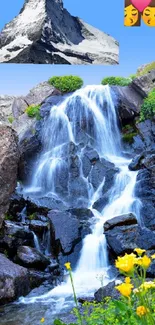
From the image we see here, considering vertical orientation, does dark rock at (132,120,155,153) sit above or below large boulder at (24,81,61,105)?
below

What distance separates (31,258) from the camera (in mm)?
7211

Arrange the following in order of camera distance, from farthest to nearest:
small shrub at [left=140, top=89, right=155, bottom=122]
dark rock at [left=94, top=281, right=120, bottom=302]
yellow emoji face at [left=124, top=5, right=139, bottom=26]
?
small shrub at [left=140, top=89, right=155, bottom=122] < yellow emoji face at [left=124, top=5, right=139, bottom=26] < dark rock at [left=94, top=281, right=120, bottom=302]

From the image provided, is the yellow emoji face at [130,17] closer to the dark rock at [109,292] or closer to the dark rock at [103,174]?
the dark rock at [103,174]

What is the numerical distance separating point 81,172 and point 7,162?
147 inches

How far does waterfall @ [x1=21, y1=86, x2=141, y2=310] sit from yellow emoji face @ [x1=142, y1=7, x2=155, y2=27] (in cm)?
218

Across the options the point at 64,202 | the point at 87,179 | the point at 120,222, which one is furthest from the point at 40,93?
the point at 120,222

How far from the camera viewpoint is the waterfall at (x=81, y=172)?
719 centimetres

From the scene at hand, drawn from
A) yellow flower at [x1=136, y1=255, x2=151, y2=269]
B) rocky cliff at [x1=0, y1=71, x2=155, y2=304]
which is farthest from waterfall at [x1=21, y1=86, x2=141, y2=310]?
yellow flower at [x1=136, y1=255, x2=151, y2=269]

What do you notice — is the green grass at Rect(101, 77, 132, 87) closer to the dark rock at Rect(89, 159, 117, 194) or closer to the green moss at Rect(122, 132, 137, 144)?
the green moss at Rect(122, 132, 137, 144)

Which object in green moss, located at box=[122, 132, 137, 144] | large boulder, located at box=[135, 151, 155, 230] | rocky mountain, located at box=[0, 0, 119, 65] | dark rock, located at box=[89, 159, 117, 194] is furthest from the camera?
green moss, located at box=[122, 132, 137, 144]

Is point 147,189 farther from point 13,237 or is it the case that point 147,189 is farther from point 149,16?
point 149,16

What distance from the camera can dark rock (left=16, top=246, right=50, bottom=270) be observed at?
716cm

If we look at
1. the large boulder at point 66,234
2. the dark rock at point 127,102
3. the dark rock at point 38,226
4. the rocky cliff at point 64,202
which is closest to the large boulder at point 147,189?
the rocky cliff at point 64,202

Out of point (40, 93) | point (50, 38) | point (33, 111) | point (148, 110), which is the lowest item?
point (148, 110)
